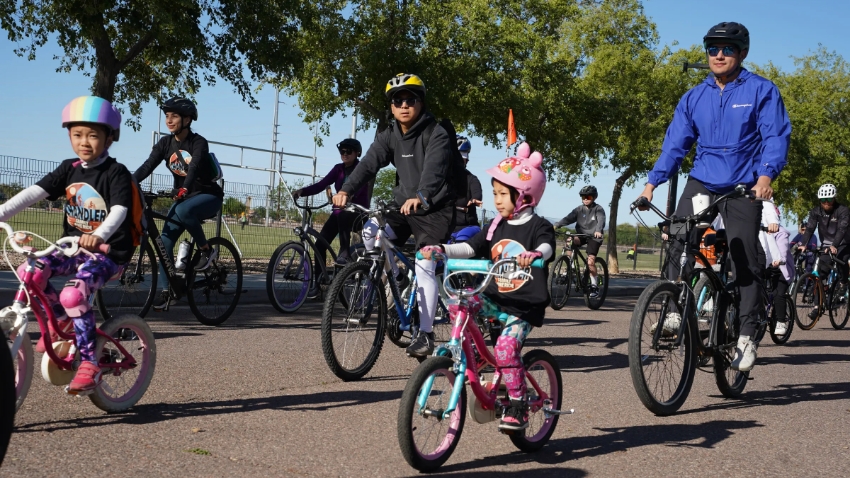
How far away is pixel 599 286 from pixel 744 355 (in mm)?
8488

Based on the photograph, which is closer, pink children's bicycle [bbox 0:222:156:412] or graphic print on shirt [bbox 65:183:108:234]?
pink children's bicycle [bbox 0:222:156:412]

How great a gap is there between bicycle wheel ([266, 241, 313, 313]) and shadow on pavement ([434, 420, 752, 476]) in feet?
18.3

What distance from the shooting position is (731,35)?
609 cm

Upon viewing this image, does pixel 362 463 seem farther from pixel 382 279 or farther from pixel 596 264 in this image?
pixel 596 264

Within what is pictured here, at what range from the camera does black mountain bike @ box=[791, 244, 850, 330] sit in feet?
41.7

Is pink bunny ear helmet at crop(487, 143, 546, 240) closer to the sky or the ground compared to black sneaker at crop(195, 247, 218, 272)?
closer to the sky

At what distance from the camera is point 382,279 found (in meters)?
6.30

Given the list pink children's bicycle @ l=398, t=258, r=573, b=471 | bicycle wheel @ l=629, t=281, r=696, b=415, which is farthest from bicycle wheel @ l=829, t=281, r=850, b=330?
pink children's bicycle @ l=398, t=258, r=573, b=471

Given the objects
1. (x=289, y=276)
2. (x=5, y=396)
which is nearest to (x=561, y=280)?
(x=289, y=276)

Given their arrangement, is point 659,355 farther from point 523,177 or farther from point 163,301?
point 163,301

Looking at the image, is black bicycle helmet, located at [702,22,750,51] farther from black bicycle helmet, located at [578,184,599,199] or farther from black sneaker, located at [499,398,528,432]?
black bicycle helmet, located at [578,184,599,199]

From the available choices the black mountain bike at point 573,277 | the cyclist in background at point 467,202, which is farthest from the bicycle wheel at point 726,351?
the black mountain bike at point 573,277

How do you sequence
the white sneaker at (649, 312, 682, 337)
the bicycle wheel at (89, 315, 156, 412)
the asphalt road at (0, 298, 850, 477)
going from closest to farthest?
the asphalt road at (0, 298, 850, 477)
the bicycle wheel at (89, 315, 156, 412)
the white sneaker at (649, 312, 682, 337)

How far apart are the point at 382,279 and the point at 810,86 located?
48.8 meters
